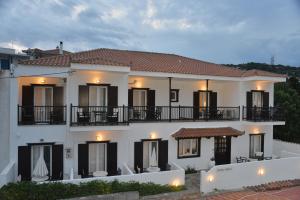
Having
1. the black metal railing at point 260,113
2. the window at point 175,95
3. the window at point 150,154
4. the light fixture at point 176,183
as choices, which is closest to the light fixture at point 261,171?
the black metal railing at point 260,113

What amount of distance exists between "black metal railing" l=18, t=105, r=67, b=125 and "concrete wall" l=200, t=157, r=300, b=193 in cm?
890

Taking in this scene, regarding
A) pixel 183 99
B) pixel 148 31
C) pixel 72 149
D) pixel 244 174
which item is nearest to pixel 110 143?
pixel 72 149

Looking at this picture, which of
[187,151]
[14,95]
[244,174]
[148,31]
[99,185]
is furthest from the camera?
[148,31]

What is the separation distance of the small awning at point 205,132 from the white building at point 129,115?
3.0 inches

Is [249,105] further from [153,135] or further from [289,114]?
[289,114]

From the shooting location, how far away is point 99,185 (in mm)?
14648

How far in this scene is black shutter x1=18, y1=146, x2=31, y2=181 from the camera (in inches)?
631

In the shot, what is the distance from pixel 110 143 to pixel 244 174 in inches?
339

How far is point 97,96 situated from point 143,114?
3579 mm

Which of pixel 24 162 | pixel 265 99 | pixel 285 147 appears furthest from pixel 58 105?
pixel 285 147

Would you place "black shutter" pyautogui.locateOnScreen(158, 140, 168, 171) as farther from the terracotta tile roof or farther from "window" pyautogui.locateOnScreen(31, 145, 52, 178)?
"window" pyautogui.locateOnScreen(31, 145, 52, 178)

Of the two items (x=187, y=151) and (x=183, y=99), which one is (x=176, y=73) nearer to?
(x=183, y=99)

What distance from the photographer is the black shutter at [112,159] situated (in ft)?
58.4

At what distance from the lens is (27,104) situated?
17109mm
